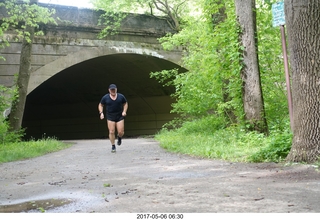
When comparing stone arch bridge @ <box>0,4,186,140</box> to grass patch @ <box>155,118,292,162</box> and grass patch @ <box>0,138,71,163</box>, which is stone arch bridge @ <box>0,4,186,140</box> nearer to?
grass patch @ <box>0,138,71,163</box>

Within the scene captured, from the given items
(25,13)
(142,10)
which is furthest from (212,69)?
(142,10)

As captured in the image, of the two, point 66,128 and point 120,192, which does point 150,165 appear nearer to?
point 120,192

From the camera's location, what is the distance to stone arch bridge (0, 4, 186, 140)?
51.5 feet

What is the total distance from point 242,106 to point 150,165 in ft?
11.7

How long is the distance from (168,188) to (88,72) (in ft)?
55.7

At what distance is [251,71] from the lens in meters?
8.95

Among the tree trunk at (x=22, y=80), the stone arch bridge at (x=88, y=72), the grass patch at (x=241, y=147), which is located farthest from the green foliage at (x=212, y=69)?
the tree trunk at (x=22, y=80)

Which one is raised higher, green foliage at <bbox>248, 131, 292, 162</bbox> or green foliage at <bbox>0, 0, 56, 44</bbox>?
green foliage at <bbox>0, 0, 56, 44</bbox>

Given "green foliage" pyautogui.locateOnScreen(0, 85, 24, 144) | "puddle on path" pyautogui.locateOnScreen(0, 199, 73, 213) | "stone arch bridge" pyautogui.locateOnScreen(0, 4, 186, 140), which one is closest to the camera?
"puddle on path" pyautogui.locateOnScreen(0, 199, 73, 213)

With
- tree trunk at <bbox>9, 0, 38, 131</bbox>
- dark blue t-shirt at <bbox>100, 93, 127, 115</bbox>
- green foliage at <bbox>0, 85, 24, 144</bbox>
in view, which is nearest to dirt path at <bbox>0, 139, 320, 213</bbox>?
dark blue t-shirt at <bbox>100, 93, 127, 115</bbox>

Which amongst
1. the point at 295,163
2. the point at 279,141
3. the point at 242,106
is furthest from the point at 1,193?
the point at 242,106

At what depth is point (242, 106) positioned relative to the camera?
9.54 metres

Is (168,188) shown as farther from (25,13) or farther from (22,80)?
(22,80)

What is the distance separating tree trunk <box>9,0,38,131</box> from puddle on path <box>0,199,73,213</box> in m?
10.6
